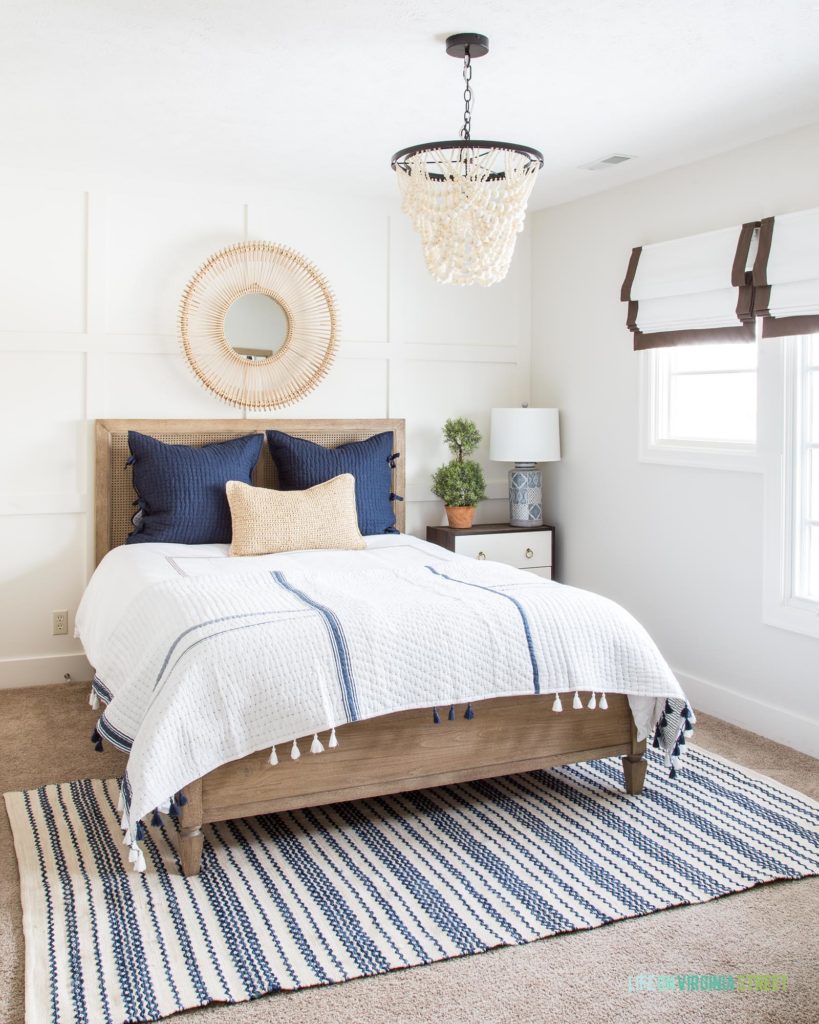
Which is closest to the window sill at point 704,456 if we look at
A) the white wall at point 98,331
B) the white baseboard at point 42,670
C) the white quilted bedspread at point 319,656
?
the white quilted bedspread at point 319,656

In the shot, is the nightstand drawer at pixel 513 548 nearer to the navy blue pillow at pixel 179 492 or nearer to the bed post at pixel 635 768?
the navy blue pillow at pixel 179 492

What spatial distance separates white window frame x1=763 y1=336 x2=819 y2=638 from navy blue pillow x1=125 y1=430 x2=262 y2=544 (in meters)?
2.26

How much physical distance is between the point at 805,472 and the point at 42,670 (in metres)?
3.38

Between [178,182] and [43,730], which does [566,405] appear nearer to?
[178,182]

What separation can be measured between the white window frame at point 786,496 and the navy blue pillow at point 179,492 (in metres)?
2.26

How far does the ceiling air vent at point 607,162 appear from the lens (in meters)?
4.00

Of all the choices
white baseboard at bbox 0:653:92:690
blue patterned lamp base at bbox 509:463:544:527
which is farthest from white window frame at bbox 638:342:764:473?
white baseboard at bbox 0:653:92:690

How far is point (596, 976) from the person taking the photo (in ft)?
6.94

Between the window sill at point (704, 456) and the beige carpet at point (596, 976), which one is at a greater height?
the window sill at point (704, 456)

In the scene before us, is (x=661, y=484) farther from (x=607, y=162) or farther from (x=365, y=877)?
(x=365, y=877)

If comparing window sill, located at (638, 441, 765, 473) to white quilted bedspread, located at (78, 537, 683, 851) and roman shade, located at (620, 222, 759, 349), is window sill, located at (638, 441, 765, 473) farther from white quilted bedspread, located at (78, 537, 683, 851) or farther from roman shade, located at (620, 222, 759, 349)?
white quilted bedspread, located at (78, 537, 683, 851)

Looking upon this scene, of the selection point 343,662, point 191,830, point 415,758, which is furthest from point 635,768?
point 191,830

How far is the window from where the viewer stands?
11.6 feet

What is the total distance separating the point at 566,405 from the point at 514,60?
225 centimetres
